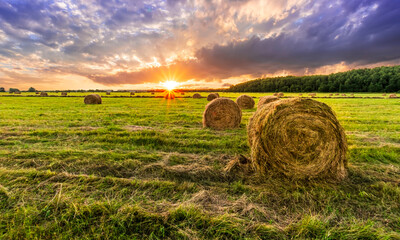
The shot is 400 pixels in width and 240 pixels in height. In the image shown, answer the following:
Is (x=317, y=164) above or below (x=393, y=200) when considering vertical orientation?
above

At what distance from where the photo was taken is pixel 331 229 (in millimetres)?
2541

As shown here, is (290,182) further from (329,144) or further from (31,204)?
(31,204)

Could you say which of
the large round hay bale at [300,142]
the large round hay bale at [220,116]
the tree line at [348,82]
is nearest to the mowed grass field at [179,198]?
the large round hay bale at [300,142]

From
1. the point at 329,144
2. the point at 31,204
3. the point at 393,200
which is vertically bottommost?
the point at 393,200

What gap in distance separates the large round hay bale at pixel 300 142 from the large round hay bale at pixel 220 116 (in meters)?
4.86

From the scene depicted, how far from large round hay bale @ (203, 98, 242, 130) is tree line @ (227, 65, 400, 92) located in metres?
99.0

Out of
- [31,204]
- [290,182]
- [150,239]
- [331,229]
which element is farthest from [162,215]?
[290,182]

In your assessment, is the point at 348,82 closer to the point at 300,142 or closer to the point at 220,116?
the point at 220,116

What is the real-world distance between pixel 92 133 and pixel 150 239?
6.77 m

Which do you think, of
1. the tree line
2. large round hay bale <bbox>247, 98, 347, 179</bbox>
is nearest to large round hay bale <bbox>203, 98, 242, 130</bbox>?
large round hay bale <bbox>247, 98, 347, 179</bbox>

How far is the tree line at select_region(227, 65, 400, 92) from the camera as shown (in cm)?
7686

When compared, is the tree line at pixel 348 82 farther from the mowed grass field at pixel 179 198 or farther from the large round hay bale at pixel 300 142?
the mowed grass field at pixel 179 198

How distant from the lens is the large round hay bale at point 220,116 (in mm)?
9445

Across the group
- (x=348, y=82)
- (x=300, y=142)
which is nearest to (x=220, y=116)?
(x=300, y=142)
